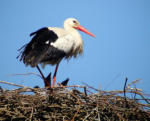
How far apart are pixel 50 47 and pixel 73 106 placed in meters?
1.75

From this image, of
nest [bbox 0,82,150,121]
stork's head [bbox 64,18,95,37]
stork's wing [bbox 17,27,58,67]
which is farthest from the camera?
stork's head [bbox 64,18,95,37]

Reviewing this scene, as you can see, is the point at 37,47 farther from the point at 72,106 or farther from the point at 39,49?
the point at 72,106

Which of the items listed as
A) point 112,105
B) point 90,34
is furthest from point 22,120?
point 90,34

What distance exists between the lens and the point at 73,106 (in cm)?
275

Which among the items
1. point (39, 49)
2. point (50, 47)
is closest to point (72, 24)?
point (50, 47)

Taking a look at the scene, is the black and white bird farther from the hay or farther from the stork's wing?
the hay

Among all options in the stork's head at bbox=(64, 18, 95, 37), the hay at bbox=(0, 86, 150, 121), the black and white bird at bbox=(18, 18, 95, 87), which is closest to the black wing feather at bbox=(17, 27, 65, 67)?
the black and white bird at bbox=(18, 18, 95, 87)

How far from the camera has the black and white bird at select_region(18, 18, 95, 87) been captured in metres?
4.15

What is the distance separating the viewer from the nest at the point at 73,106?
2686 mm

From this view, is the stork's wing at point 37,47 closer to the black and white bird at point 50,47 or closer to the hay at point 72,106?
the black and white bird at point 50,47

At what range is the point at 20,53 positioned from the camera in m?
4.38

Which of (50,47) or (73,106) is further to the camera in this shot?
(50,47)

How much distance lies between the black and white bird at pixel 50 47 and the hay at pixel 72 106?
3.80 feet

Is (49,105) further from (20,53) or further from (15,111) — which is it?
(20,53)
